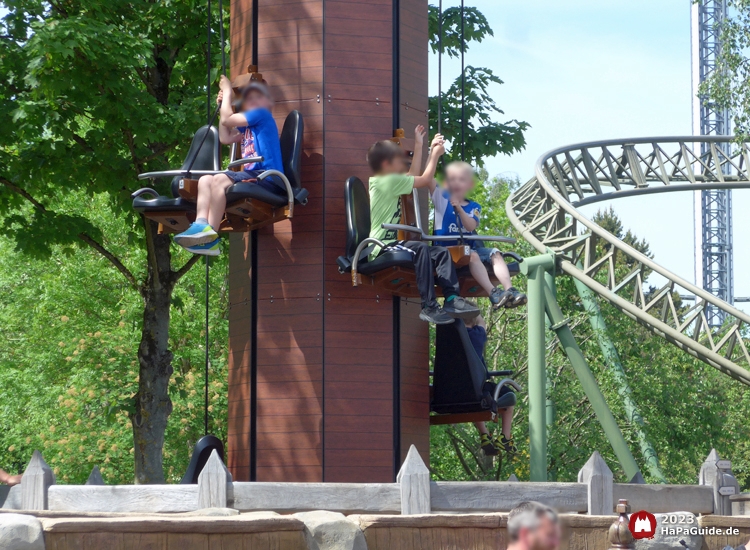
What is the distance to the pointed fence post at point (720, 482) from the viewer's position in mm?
9375

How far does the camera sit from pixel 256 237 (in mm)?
9734

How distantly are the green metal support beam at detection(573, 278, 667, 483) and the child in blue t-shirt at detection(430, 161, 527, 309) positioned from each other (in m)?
11.8

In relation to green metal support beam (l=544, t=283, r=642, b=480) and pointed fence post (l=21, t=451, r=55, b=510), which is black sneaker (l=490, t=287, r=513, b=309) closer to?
pointed fence post (l=21, t=451, r=55, b=510)

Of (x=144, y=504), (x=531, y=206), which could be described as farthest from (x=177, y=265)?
(x=144, y=504)

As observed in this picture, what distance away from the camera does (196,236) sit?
331 inches

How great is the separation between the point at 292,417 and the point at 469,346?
1.69 meters

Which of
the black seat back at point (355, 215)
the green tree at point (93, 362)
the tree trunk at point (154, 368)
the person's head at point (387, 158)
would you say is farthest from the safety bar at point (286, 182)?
the green tree at point (93, 362)

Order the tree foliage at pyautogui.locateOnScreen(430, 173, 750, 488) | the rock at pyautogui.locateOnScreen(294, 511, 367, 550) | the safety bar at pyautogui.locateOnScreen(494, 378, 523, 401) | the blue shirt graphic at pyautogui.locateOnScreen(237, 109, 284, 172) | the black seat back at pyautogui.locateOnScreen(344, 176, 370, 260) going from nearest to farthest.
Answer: the rock at pyautogui.locateOnScreen(294, 511, 367, 550), the blue shirt graphic at pyautogui.locateOnScreen(237, 109, 284, 172), the black seat back at pyautogui.locateOnScreen(344, 176, 370, 260), the safety bar at pyautogui.locateOnScreen(494, 378, 523, 401), the tree foliage at pyautogui.locateOnScreen(430, 173, 750, 488)

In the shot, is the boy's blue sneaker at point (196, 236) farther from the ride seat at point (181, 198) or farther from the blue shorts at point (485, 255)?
the blue shorts at point (485, 255)

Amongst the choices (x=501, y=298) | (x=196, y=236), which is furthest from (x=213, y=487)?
(x=501, y=298)

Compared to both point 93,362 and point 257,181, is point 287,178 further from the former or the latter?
point 93,362

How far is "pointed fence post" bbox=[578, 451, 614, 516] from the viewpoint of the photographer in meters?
8.20

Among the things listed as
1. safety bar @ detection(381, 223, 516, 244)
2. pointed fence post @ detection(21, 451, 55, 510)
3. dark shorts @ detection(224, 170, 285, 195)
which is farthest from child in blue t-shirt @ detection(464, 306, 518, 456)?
pointed fence post @ detection(21, 451, 55, 510)

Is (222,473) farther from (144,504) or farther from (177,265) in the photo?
(177,265)
